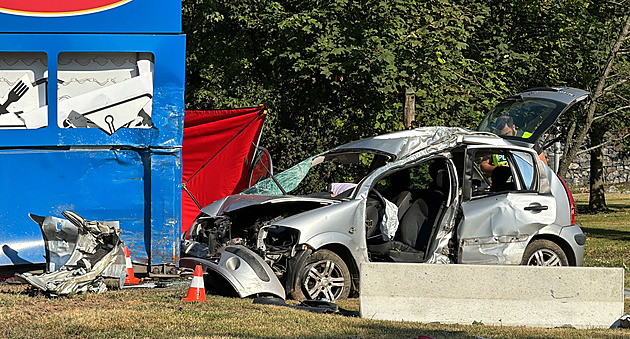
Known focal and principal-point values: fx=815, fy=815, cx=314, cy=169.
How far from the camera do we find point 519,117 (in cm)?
1055

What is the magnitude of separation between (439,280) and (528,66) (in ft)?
37.3

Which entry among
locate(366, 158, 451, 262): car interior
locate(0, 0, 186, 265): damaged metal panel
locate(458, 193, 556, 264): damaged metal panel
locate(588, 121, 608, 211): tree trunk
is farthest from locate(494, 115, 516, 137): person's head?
locate(588, 121, 608, 211): tree trunk

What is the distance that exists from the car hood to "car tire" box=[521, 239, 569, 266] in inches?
96.2

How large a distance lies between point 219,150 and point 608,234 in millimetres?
9421

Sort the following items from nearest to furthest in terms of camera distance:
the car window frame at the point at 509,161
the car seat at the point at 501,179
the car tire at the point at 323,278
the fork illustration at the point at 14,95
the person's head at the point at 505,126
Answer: the car tire at the point at 323,278, the car window frame at the point at 509,161, the fork illustration at the point at 14,95, the car seat at the point at 501,179, the person's head at the point at 505,126

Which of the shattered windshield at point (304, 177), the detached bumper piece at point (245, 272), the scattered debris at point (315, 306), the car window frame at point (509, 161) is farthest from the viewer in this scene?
the shattered windshield at point (304, 177)

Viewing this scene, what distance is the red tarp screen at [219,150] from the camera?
43.8ft

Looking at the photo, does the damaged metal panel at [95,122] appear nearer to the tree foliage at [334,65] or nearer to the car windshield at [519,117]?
the car windshield at [519,117]

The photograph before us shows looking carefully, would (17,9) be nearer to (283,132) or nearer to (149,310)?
(149,310)

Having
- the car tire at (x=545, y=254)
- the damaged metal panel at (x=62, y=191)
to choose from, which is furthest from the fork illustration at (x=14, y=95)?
the car tire at (x=545, y=254)

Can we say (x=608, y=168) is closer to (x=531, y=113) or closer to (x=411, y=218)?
(x=531, y=113)

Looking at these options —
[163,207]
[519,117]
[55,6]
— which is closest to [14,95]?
[55,6]

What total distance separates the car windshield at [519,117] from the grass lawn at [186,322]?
3450 millimetres

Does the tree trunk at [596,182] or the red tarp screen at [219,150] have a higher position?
the red tarp screen at [219,150]
